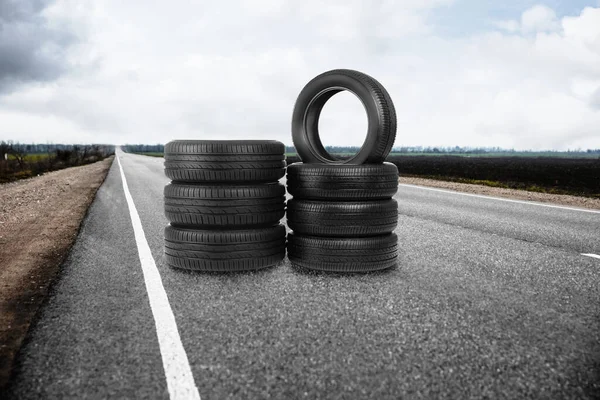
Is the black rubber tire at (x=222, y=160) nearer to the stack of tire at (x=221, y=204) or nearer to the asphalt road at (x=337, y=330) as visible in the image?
the stack of tire at (x=221, y=204)

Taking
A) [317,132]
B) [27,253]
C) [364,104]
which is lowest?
[27,253]

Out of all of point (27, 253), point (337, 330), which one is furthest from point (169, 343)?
point (27, 253)

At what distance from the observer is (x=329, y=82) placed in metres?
5.43

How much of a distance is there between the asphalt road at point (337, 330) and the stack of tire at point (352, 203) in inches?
9.2

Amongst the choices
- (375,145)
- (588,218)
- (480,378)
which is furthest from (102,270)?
(588,218)

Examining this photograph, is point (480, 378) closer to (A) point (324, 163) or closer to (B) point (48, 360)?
(B) point (48, 360)

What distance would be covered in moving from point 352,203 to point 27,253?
4262 mm

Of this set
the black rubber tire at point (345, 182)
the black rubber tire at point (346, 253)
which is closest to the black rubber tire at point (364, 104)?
the black rubber tire at point (345, 182)

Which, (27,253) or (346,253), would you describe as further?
(27,253)

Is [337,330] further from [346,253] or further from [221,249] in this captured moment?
[221,249]

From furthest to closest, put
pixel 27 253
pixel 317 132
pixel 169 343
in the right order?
pixel 27 253 < pixel 317 132 < pixel 169 343

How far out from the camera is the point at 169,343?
3.16 metres

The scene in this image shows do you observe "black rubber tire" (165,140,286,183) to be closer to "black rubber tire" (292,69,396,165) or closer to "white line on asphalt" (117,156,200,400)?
"black rubber tire" (292,69,396,165)

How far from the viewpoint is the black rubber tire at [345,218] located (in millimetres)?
→ 5004
